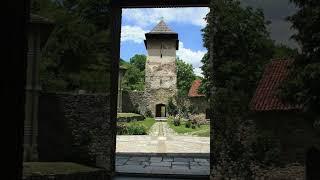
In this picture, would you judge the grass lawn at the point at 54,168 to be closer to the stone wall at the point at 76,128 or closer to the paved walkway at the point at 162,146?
the stone wall at the point at 76,128

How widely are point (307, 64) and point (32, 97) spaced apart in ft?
26.7

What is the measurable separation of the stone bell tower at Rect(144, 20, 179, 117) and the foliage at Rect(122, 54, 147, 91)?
1745 centimetres

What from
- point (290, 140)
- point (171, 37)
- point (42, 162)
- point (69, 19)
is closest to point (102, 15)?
point (69, 19)

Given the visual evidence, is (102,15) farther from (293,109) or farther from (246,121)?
(293,109)

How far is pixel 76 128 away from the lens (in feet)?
43.2

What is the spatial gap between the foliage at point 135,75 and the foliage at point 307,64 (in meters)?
55.9

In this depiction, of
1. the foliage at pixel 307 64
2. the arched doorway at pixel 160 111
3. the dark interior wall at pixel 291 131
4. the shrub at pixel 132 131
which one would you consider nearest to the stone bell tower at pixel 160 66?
the arched doorway at pixel 160 111

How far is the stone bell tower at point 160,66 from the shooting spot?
46312 millimetres

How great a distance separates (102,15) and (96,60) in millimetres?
1481

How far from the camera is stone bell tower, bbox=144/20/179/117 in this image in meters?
46.3

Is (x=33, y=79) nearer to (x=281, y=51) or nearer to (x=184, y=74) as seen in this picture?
(x=281, y=51)

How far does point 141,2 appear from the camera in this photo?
1475cm

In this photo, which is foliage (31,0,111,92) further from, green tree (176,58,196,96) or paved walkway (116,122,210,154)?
green tree (176,58,196,96)

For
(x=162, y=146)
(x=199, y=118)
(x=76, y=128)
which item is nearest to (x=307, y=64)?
(x=76, y=128)
